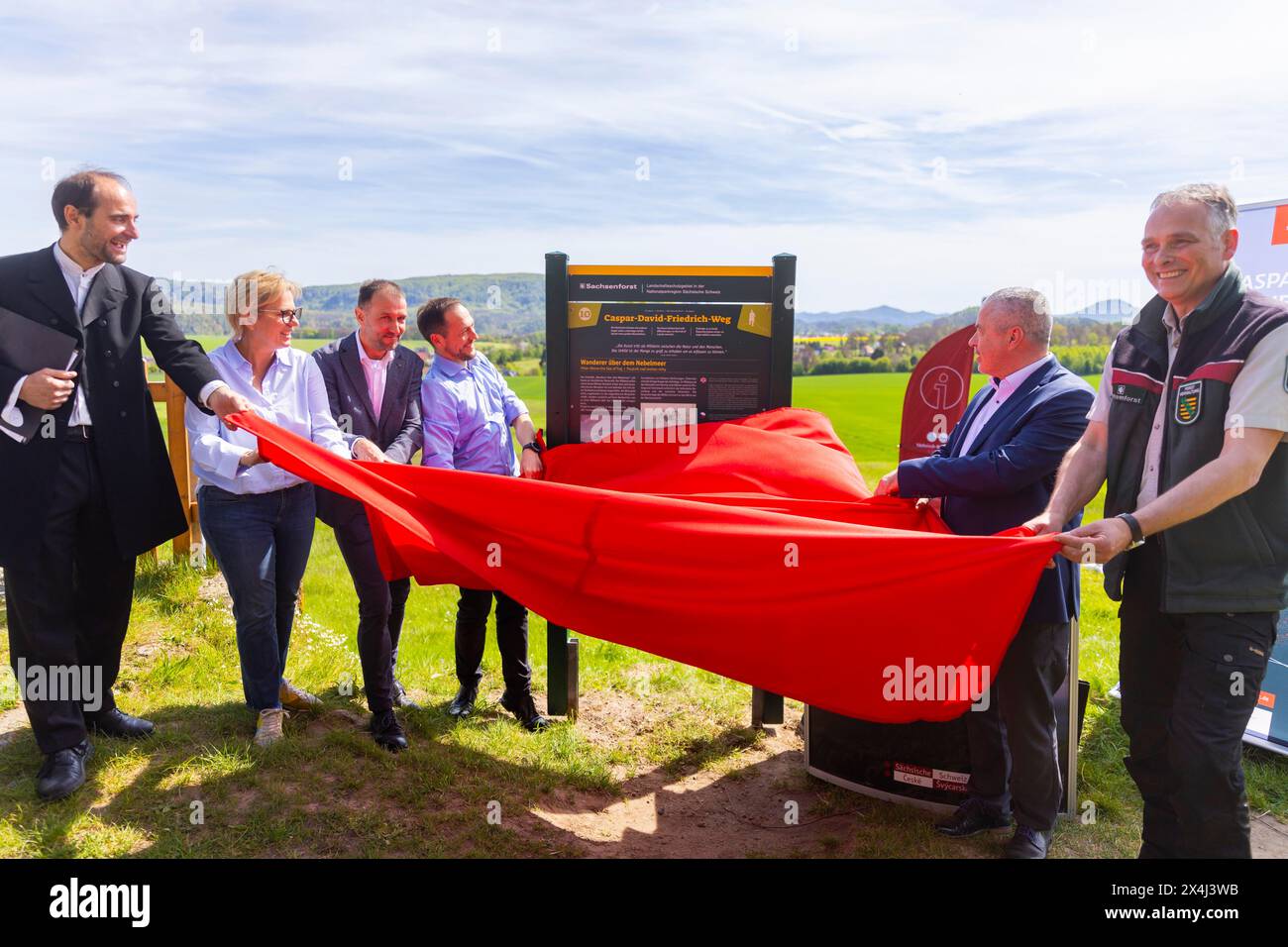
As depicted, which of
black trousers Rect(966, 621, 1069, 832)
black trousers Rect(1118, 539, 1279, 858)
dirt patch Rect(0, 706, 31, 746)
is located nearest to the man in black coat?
dirt patch Rect(0, 706, 31, 746)

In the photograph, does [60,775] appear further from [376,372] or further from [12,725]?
[376,372]

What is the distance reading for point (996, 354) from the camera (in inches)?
154

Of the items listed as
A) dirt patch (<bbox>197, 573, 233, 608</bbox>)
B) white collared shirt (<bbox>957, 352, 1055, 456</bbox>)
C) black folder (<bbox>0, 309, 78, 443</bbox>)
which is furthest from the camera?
dirt patch (<bbox>197, 573, 233, 608</bbox>)

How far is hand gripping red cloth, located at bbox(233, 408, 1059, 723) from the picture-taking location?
3615 mm

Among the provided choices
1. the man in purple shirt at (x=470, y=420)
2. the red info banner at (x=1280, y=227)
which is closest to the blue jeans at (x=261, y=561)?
the man in purple shirt at (x=470, y=420)

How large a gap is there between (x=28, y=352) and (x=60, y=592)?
44.1 inches

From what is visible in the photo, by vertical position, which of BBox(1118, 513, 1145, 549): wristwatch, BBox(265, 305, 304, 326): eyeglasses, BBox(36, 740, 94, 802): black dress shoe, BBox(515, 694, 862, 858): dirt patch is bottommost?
BBox(515, 694, 862, 858): dirt patch

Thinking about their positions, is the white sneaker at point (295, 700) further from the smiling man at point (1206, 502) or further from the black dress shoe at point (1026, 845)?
the smiling man at point (1206, 502)

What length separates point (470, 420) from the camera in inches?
192

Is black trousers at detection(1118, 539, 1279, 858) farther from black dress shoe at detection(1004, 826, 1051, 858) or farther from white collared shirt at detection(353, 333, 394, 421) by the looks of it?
white collared shirt at detection(353, 333, 394, 421)

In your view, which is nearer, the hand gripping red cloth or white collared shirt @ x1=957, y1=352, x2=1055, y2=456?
the hand gripping red cloth

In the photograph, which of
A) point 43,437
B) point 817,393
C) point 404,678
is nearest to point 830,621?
point 404,678

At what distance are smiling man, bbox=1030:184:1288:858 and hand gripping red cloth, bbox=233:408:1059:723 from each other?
0.43 metres
